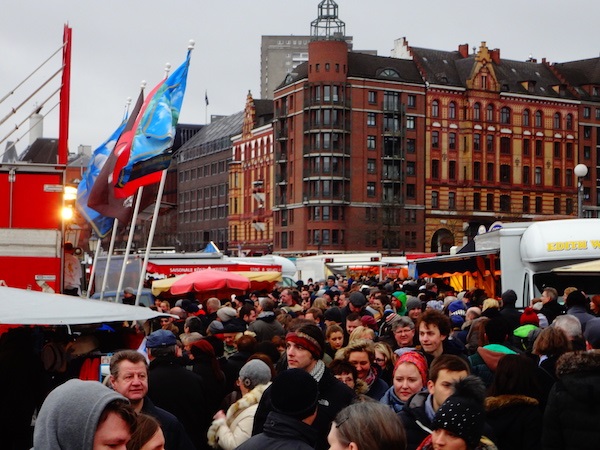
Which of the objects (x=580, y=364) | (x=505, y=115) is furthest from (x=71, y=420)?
(x=505, y=115)

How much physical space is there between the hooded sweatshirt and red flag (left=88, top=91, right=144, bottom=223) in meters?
13.6

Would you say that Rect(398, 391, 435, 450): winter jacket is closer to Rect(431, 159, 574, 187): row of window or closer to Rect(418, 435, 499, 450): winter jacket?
Rect(418, 435, 499, 450): winter jacket

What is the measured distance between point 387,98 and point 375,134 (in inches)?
137

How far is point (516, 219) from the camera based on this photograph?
352 ft

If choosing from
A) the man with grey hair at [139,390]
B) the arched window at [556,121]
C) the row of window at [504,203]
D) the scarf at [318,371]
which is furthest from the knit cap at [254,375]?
the arched window at [556,121]

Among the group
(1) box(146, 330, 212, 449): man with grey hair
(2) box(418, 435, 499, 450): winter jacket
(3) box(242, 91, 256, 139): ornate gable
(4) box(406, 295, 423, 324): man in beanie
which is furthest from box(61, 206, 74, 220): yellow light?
(3) box(242, 91, 256, 139): ornate gable

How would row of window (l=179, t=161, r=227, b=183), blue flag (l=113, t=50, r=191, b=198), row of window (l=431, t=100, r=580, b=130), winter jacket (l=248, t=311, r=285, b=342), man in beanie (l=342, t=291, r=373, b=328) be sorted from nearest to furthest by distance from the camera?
winter jacket (l=248, t=311, r=285, b=342) < man in beanie (l=342, t=291, r=373, b=328) < blue flag (l=113, t=50, r=191, b=198) < row of window (l=431, t=100, r=580, b=130) < row of window (l=179, t=161, r=227, b=183)

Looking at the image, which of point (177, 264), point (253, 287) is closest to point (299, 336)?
point (253, 287)

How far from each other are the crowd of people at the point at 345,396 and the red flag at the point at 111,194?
20.9 ft

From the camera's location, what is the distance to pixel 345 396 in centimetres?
690

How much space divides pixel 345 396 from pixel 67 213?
7.47 metres

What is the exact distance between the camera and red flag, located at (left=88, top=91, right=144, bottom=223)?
56.2 feet

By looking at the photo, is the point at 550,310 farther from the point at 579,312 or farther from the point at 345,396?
the point at 345,396

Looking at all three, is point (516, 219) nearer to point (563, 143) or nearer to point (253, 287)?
point (563, 143)
